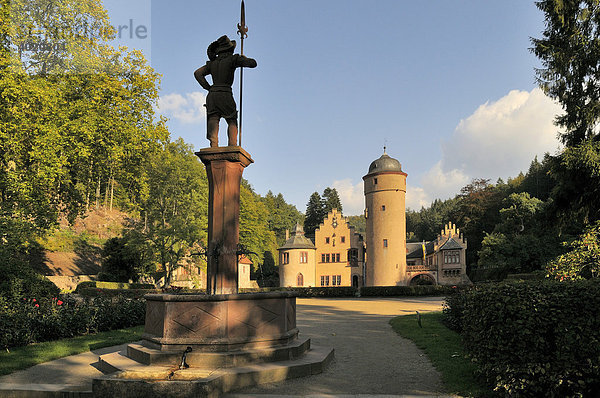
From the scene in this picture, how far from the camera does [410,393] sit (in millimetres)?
6379

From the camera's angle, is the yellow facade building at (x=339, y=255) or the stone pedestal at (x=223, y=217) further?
the yellow facade building at (x=339, y=255)

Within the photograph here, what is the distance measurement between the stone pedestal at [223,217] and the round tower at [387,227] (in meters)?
39.1

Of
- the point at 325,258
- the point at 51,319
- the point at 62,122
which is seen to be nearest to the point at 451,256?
the point at 325,258

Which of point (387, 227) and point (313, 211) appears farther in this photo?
point (313, 211)

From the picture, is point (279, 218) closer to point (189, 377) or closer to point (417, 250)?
Answer: point (417, 250)

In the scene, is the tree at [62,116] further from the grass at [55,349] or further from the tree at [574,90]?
the tree at [574,90]

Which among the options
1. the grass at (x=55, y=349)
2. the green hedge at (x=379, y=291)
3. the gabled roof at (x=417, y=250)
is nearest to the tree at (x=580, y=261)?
the grass at (x=55, y=349)

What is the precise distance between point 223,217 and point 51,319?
6.27m

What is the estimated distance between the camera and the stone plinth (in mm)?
7699

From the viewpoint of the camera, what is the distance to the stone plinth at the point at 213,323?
770cm

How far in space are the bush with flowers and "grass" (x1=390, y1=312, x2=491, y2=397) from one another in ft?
30.7

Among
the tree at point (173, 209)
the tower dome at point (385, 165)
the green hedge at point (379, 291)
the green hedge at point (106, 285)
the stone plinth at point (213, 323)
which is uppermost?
the tower dome at point (385, 165)

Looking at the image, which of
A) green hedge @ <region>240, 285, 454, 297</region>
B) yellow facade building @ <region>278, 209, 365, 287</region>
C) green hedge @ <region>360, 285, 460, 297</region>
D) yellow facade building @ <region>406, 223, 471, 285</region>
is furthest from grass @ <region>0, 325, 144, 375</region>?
yellow facade building @ <region>406, 223, 471, 285</region>

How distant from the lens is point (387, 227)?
154ft
